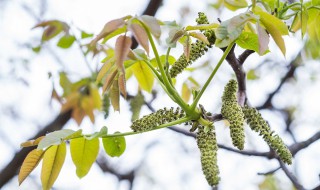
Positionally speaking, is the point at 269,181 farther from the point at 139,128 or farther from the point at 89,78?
the point at 139,128

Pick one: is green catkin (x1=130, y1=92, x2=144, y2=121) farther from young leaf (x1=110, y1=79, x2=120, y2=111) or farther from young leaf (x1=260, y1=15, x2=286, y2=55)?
young leaf (x1=260, y1=15, x2=286, y2=55)

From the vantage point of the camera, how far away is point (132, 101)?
1.81m

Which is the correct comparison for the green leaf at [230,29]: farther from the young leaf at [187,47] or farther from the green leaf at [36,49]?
the green leaf at [36,49]

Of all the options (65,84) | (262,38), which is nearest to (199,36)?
(262,38)

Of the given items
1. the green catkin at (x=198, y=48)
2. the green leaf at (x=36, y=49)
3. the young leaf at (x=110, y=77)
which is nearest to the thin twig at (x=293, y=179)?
the green catkin at (x=198, y=48)

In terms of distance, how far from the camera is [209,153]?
1.10 m

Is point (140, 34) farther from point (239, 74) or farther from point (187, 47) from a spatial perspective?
point (239, 74)

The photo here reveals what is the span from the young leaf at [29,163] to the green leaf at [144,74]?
374mm

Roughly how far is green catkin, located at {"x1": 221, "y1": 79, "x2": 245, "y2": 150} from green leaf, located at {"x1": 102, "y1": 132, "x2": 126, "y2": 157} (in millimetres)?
288

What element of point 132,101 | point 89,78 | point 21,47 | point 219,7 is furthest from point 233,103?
point 21,47

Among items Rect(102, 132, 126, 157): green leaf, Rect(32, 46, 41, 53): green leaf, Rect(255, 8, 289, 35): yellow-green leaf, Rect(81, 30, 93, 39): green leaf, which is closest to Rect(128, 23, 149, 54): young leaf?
Rect(255, 8, 289, 35): yellow-green leaf

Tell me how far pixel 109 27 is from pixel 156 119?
0.30 metres

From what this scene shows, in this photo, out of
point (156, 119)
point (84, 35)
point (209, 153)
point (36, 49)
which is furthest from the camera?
point (36, 49)

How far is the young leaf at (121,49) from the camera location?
39.0 inches
